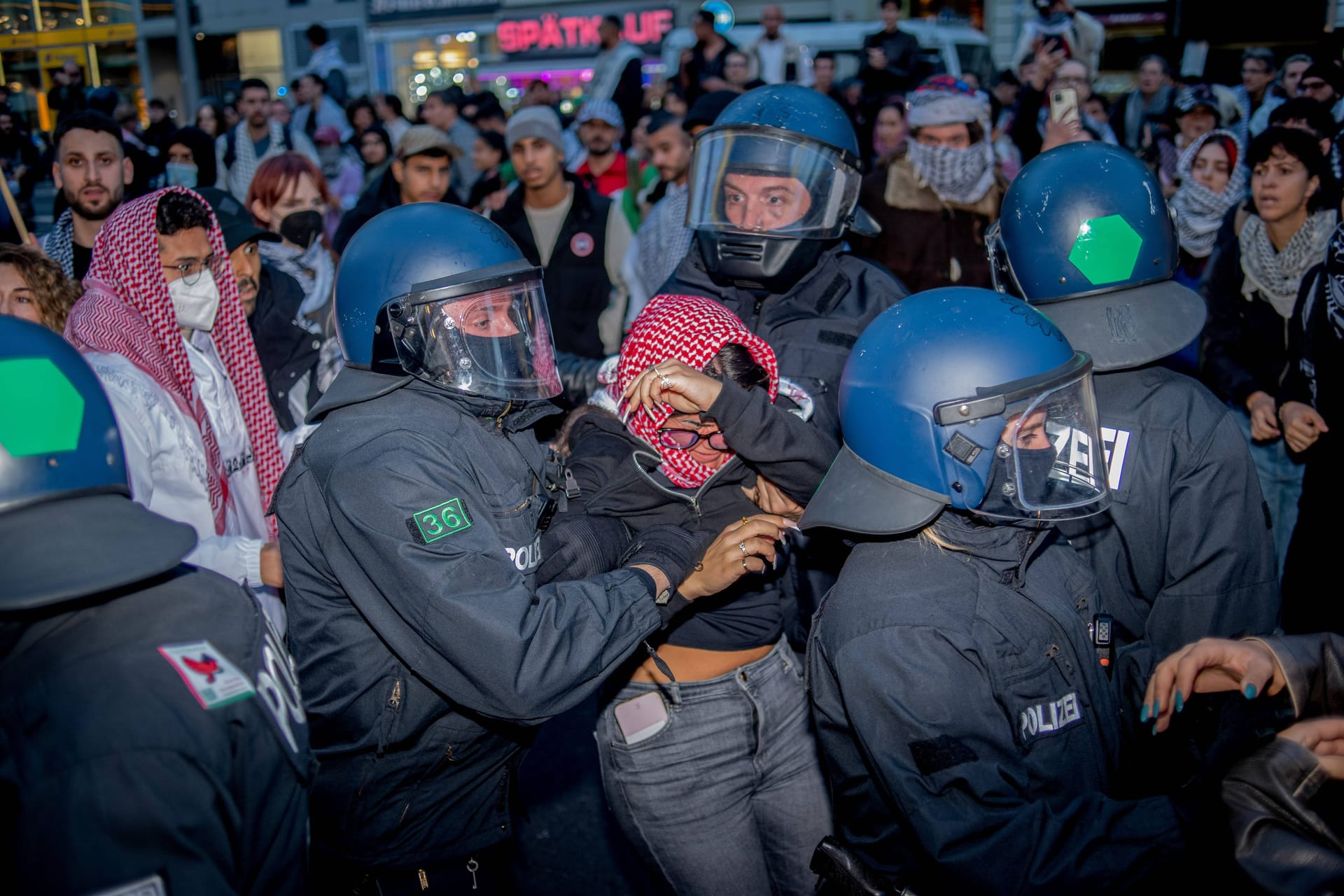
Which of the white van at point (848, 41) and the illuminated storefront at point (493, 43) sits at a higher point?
the illuminated storefront at point (493, 43)

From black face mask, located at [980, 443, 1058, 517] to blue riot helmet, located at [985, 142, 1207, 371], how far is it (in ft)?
1.73

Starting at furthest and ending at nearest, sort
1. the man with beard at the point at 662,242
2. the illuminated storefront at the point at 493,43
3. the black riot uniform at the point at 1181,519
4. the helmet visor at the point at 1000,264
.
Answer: the illuminated storefront at the point at 493,43, the man with beard at the point at 662,242, the helmet visor at the point at 1000,264, the black riot uniform at the point at 1181,519

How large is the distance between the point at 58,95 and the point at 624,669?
17.9m

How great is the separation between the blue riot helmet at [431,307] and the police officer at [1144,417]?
1291 millimetres

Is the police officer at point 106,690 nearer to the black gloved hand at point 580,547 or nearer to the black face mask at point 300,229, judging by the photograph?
the black gloved hand at point 580,547

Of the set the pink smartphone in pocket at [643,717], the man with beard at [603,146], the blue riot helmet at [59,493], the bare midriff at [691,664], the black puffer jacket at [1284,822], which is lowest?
the pink smartphone in pocket at [643,717]

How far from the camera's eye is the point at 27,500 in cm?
123

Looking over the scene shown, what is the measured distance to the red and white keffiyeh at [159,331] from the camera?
3111 mm

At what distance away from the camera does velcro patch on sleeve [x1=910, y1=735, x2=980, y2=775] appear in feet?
5.52

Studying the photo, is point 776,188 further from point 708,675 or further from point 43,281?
point 43,281

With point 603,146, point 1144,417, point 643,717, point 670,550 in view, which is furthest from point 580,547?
point 603,146

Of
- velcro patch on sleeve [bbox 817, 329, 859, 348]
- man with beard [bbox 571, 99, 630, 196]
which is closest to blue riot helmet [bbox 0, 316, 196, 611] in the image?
velcro patch on sleeve [bbox 817, 329, 859, 348]

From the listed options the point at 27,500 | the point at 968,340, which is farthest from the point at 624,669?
the point at 27,500

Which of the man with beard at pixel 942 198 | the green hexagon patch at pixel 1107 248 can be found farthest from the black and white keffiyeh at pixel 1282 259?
the green hexagon patch at pixel 1107 248
